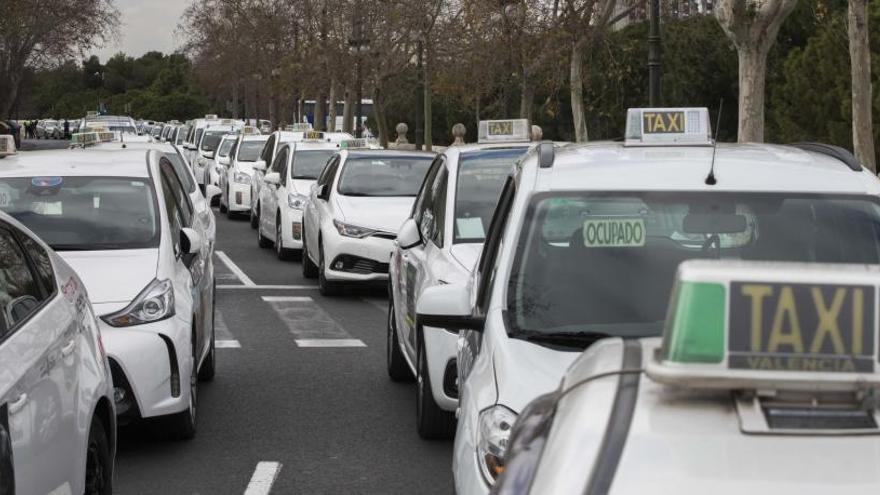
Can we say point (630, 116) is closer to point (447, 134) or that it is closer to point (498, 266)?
point (498, 266)

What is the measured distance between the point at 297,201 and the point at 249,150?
1093 cm

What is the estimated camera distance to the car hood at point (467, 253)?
9.18 metres

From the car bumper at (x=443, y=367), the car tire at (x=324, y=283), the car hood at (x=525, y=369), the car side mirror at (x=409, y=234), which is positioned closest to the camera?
the car hood at (x=525, y=369)

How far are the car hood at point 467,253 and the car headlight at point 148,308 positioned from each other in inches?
65.6

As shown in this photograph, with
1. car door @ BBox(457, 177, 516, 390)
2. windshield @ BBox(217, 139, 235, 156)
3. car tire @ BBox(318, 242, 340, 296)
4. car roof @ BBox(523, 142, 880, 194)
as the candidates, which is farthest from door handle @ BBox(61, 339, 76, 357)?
windshield @ BBox(217, 139, 235, 156)

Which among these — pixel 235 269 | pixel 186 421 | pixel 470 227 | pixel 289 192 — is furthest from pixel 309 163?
pixel 186 421

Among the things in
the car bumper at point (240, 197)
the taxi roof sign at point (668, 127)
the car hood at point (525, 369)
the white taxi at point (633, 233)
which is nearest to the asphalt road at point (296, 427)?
the taxi roof sign at point (668, 127)

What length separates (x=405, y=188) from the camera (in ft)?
57.2

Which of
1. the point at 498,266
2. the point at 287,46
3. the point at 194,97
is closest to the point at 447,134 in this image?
the point at 287,46

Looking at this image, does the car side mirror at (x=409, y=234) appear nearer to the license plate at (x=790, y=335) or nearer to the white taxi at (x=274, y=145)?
the license plate at (x=790, y=335)

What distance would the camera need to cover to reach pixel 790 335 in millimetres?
2350

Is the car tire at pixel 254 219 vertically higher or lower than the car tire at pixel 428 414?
lower

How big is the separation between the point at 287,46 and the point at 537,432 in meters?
66.8

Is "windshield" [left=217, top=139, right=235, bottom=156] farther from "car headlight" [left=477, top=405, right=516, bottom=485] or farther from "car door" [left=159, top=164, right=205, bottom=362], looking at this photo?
"car headlight" [left=477, top=405, right=516, bottom=485]
